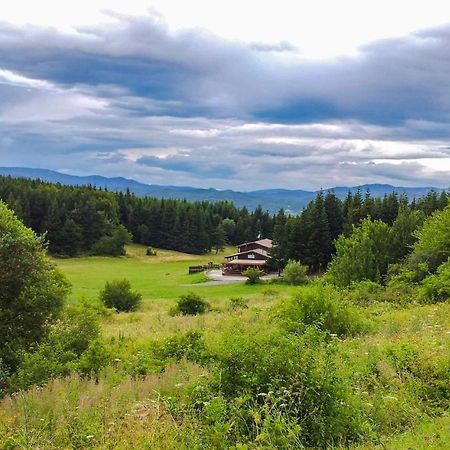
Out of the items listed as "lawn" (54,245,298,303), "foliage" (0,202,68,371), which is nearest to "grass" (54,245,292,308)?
"lawn" (54,245,298,303)

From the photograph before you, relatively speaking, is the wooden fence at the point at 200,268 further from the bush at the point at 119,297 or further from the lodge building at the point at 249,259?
the bush at the point at 119,297

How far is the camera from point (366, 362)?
9344 mm

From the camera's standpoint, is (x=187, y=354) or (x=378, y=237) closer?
(x=187, y=354)

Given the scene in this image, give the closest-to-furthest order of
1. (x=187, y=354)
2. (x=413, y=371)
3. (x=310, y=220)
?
(x=413, y=371)
(x=187, y=354)
(x=310, y=220)

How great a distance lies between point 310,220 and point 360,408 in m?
69.8

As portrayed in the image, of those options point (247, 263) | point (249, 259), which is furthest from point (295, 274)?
point (249, 259)

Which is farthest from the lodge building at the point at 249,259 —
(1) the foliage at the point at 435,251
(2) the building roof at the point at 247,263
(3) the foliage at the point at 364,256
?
(1) the foliage at the point at 435,251

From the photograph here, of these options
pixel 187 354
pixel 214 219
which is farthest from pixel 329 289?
pixel 214 219

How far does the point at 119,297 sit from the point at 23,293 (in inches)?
1218

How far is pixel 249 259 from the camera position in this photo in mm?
93562

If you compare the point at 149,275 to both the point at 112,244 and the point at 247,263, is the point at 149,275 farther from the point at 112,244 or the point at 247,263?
Answer: the point at 112,244

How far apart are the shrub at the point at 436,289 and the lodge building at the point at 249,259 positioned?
5460 centimetres

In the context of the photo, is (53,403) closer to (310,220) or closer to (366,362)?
(366,362)

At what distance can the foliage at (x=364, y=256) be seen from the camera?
4578cm
